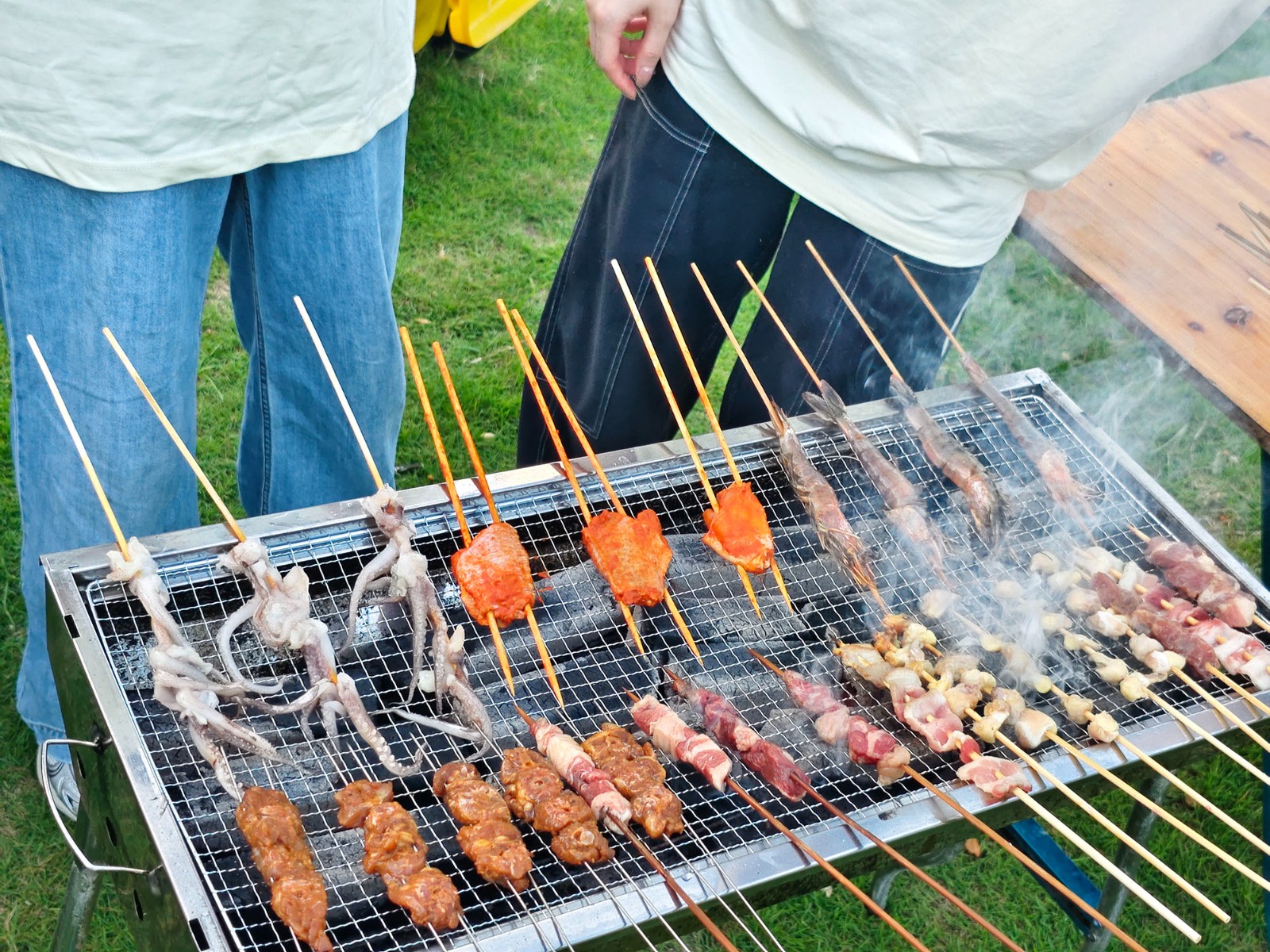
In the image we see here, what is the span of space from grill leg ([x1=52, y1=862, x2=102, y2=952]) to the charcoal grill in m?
0.06

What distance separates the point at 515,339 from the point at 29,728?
2166mm

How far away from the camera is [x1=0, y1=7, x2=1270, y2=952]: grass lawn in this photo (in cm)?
392

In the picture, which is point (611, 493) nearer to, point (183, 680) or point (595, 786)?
point (595, 786)

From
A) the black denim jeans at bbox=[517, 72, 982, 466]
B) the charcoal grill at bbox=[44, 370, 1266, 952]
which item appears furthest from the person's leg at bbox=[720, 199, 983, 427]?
the charcoal grill at bbox=[44, 370, 1266, 952]

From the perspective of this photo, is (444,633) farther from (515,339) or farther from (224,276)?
(224,276)

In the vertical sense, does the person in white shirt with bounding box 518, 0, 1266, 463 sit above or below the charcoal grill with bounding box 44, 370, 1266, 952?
above

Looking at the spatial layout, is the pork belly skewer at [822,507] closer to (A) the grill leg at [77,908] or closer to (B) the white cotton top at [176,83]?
(B) the white cotton top at [176,83]

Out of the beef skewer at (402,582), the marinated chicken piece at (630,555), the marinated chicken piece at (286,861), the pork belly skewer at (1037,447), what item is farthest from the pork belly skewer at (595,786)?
the pork belly skewer at (1037,447)

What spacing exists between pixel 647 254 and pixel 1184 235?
1921 millimetres

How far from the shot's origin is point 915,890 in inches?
161

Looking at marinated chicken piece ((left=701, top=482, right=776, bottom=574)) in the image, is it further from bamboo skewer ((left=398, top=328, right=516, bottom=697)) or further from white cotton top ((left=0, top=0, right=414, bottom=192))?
white cotton top ((left=0, top=0, right=414, bottom=192))

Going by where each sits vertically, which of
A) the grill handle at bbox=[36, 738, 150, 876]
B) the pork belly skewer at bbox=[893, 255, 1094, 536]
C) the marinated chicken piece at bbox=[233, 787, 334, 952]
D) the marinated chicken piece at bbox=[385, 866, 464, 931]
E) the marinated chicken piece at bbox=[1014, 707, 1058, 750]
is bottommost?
the grill handle at bbox=[36, 738, 150, 876]

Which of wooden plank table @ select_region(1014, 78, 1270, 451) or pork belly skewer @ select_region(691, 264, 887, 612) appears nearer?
pork belly skewer @ select_region(691, 264, 887, 612)

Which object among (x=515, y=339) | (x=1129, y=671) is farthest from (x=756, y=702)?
(x=515, y=339)
